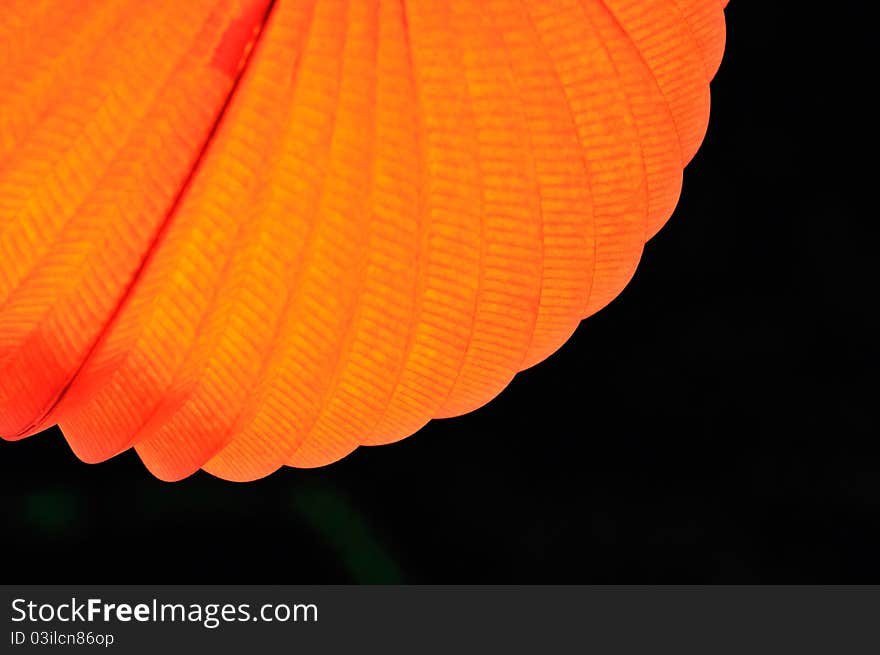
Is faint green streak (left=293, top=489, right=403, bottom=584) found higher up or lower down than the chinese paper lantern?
lower down

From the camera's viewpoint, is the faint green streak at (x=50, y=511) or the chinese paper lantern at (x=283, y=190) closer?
the chinese paper lantern at (x=283, y=190)

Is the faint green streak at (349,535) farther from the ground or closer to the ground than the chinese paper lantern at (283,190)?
closer to the ground

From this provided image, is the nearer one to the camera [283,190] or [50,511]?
[283,190]

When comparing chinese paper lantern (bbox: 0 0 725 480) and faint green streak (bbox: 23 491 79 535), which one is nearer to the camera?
chinese paper lantern (bbox: 0 0 725 480)

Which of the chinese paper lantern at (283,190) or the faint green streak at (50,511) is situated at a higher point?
the chinese paper lantern at (283,190)

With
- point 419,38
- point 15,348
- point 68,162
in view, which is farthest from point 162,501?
point 419,38
